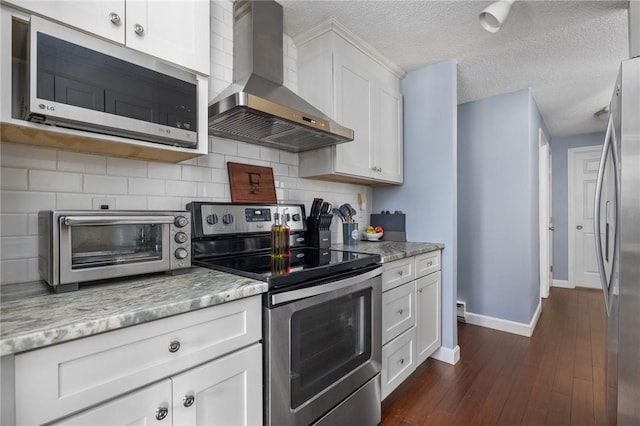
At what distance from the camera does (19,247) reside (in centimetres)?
115

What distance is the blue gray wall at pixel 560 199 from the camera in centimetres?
497

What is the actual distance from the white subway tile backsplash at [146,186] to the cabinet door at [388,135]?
1.52m

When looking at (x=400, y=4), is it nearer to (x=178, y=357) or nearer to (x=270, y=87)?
(x=270, y=87)

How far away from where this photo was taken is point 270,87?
5.66 feet

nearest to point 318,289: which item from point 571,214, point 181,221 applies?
point 181,221

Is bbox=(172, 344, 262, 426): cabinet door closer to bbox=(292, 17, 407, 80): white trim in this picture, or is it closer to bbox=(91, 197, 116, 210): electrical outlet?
bbox=(91, 197, 116, 210): electrical outlet

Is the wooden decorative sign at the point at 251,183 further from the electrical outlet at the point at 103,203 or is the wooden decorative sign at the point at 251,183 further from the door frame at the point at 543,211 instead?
the door frame at the point at 543,211

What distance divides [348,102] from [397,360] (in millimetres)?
1731

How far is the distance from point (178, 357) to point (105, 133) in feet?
2.73

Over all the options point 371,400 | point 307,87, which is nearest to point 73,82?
point 307,87

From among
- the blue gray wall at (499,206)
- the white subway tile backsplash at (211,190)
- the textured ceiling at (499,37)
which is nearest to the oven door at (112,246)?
the white subway tile backsplash at (211,190)

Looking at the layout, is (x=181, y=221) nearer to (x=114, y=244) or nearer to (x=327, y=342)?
(x=114, y=244)

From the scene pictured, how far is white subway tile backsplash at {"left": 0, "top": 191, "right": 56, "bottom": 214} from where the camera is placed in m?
1.13

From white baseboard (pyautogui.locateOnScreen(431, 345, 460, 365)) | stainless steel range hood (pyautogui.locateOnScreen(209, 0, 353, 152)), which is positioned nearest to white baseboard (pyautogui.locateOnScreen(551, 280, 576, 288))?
white baseboard (pyautogui.locateOnScreen(431, 345, 460, 365))
